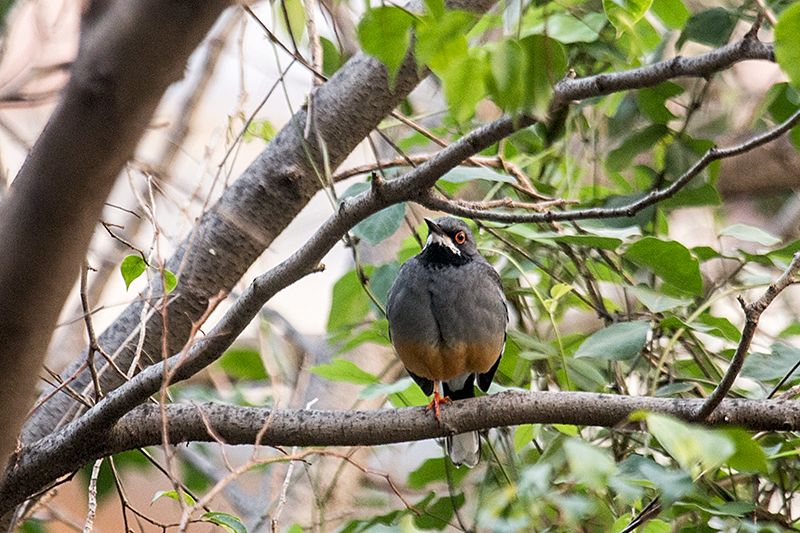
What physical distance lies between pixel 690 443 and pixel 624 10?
115 centimetres

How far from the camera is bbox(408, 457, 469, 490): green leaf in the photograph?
3.11 metres

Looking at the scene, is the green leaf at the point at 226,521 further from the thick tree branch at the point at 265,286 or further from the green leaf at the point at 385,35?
the green leaf at the point at 385,35

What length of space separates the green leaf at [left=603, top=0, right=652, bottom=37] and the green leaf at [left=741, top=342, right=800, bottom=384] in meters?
1.34

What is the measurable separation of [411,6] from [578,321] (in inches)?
125

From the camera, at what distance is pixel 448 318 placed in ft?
10.1

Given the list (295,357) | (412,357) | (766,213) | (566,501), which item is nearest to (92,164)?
(566,501)

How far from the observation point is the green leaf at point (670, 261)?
2.57 m

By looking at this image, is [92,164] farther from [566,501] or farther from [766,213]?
[766,213]

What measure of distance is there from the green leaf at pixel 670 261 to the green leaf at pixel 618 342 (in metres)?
0.22

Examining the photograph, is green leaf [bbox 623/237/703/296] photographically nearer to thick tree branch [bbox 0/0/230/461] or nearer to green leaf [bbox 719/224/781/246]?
green leaf [bbox 719/224/781/246]

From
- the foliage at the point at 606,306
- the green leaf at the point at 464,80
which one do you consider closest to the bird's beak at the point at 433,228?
the foliage at the point at 606,306

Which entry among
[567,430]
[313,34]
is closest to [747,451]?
[567,430]

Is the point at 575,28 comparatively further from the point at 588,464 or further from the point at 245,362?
the point at 245,362

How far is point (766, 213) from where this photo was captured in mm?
6664
